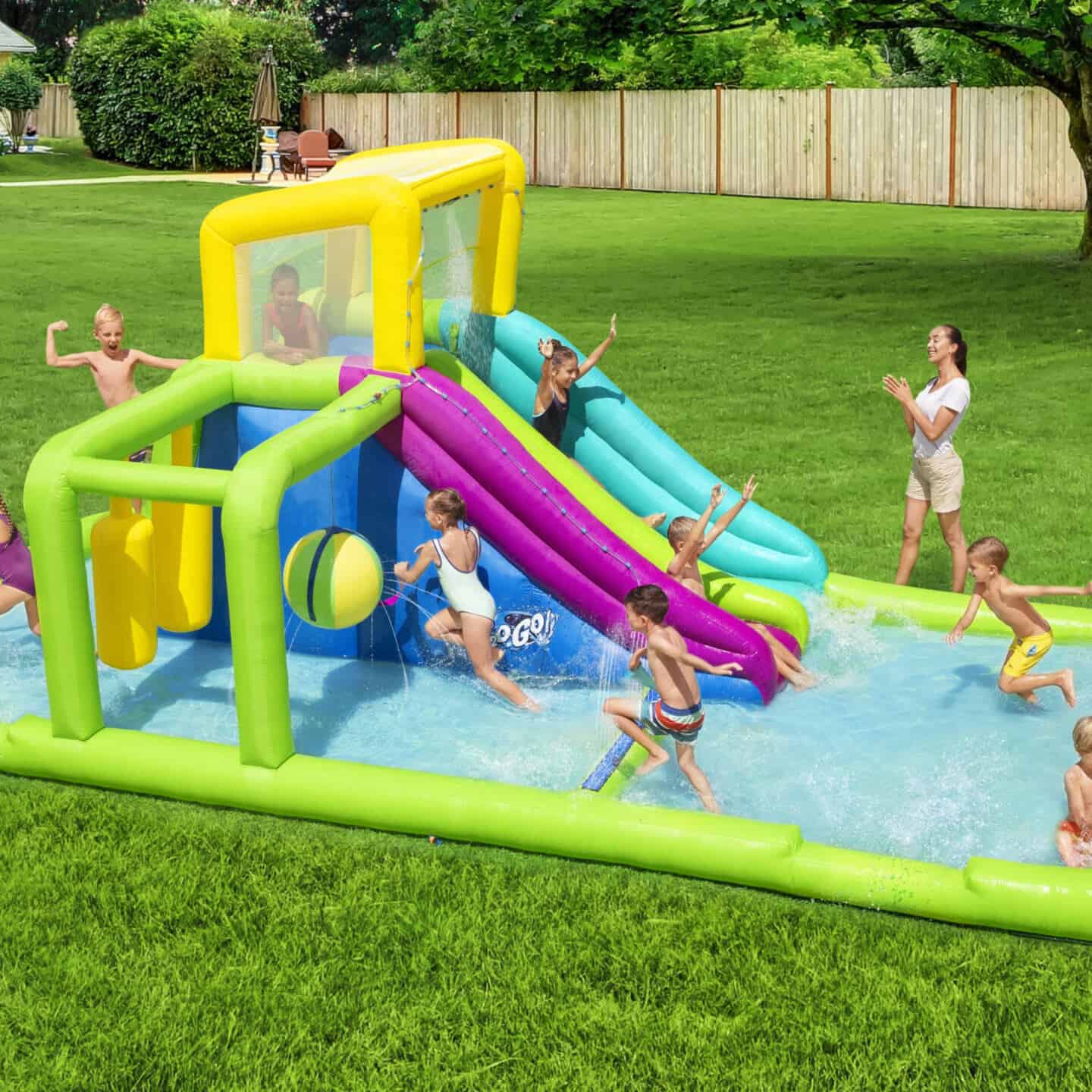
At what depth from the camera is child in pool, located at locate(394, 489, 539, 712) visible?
715cm

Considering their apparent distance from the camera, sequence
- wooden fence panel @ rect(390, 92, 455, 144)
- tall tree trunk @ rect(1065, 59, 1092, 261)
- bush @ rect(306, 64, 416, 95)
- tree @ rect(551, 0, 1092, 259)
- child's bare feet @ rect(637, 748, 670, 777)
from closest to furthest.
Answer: child's bare feet @ rect(637, 748, 670, 777) → tree @ rect(551, 0, 1092, 259) → tall tree trunk @ rect(1065, 59, 1092, 261) → wooden fence panel @ rect(390, 92, 455, 144) → bush @ rect(306, 64, 416, 95)

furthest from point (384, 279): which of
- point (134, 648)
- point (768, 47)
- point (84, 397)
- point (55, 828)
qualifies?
point (768, 47)

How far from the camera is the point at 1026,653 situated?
23.4 feet

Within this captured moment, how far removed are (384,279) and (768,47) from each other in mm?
31285

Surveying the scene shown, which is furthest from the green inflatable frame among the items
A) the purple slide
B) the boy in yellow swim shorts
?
the boy in yellow swim shorts

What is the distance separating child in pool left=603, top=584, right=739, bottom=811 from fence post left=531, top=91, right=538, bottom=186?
28290 millimetres

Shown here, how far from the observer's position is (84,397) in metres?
13.2

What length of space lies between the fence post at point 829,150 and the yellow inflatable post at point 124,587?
24543 mm

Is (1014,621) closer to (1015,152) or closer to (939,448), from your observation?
(939,448)

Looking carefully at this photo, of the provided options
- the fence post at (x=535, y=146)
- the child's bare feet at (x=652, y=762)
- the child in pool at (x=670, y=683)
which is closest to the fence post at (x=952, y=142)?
the fence post at (x=535, y=146)

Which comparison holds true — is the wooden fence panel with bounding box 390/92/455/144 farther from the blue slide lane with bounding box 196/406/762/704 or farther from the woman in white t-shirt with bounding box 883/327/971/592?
the blue slide lane with bounding box 196/406/762/704

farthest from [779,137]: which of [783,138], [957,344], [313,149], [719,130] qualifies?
[957,344]

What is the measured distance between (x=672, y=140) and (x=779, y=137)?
231cm

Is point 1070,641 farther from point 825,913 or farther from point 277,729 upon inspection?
point 277,729
